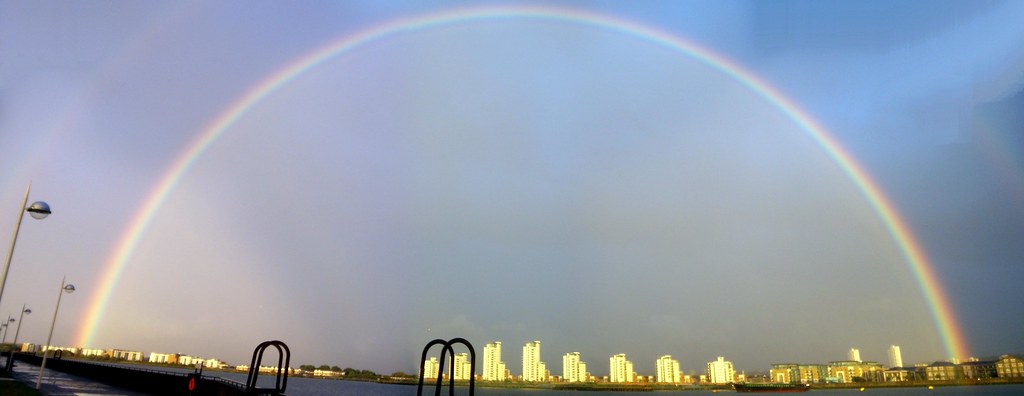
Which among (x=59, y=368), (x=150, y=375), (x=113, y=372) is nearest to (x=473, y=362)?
(x=150, y=375)

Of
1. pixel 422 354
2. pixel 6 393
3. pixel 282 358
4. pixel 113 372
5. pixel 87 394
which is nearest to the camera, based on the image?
pixel 422 354

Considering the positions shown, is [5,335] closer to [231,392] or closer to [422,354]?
[231,392]

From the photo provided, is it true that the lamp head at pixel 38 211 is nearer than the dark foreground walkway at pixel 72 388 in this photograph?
Yes

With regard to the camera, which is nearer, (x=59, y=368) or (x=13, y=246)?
(x=13, y=246)

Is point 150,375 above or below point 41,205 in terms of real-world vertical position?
below

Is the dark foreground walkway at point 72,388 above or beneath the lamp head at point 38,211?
beneath

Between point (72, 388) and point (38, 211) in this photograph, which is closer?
point (38, 211)

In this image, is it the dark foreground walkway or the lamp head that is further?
the dark foreground walkway

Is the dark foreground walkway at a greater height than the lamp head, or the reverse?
the lamp head

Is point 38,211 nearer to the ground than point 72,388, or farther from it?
farther from it

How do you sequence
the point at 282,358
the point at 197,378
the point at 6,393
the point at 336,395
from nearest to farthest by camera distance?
the point at 197,378 → the point at 282,358 → the point at 6,393 → the point at 336,395
